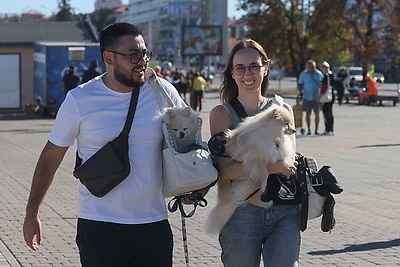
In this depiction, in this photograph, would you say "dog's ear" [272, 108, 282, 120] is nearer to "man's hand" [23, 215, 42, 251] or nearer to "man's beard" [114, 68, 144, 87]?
"man's beard" [114, 68, 144, 87]

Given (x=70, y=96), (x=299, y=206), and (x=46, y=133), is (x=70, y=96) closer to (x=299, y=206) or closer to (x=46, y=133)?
(x=299, y=206)

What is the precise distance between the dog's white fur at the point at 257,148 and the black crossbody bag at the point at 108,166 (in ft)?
1.68

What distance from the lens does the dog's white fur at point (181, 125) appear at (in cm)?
448

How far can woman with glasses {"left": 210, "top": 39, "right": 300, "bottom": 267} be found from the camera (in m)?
4.64

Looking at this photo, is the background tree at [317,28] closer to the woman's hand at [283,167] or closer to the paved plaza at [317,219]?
the paved plaza at [317,219]

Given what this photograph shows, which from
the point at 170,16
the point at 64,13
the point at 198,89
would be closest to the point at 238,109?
the point at 198,89

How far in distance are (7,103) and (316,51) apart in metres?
30.0

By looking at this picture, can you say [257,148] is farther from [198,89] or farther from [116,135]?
[198,89]

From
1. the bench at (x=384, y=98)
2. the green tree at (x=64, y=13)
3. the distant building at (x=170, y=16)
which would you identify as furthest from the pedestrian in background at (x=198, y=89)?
the distant building at (x=170, y=16)

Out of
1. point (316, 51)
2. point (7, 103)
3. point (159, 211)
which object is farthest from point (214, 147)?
point (316, 51)

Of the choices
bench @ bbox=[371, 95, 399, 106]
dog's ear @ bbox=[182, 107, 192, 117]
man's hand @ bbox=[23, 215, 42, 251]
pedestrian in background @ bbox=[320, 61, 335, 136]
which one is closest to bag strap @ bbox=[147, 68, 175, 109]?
dog's ear @ bbox=[182, 107, 192, 117]

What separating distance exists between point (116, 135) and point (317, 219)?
6.22 metres

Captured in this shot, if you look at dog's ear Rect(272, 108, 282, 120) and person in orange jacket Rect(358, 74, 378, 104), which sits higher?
dog's ear Rect(272, 108, 282, 120)

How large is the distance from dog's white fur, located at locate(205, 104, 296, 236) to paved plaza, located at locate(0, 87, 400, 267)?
3.23 m
